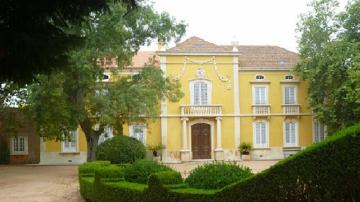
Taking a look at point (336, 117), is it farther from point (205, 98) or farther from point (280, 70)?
point (205, 98)

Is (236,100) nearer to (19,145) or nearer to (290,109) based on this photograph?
(290,109)

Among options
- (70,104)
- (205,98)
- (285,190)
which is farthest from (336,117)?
(285,190)

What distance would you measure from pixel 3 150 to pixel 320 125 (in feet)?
68.0

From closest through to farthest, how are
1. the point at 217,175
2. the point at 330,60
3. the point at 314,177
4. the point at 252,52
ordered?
the point at 314,177
the point at 217,175
the point at 330,60
the point at 252,52

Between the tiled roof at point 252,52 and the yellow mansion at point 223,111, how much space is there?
65 mm

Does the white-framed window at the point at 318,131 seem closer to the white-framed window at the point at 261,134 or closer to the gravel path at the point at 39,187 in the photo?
the white-framed window at the point at 261,134

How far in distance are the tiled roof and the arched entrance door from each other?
15.9 feet

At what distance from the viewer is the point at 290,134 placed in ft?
118

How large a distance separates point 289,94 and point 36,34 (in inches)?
1326

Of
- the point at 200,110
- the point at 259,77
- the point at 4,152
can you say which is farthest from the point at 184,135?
the point at 4,152

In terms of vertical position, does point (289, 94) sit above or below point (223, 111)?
above

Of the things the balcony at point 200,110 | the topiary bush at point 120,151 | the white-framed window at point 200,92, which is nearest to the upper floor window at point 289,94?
the balcony at point 200,110

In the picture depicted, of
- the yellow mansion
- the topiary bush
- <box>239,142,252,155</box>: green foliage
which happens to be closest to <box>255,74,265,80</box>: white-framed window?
the yellow mansion

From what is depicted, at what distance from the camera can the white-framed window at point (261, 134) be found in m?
35.6
